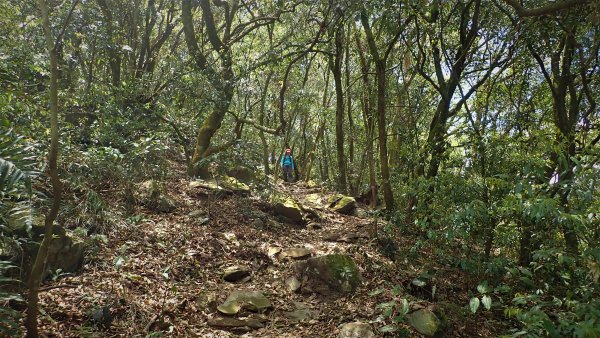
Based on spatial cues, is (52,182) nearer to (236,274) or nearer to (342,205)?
(236,274)

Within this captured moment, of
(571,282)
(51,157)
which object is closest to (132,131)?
(51,157)

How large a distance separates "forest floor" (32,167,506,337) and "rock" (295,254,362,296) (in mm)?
159

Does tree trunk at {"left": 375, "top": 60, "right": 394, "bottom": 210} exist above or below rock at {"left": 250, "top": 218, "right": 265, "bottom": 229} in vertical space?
above

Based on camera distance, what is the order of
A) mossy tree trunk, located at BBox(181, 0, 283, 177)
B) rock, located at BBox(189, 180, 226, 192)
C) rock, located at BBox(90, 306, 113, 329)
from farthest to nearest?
rock, located at BBox(189, 180, 226, 192)
mossy tree trunk, located at BBox(181, 0, 283, 177)
rock, located at BBox(90, 306, 113, 329)

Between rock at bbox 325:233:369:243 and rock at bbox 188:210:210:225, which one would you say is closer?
rock at bbox 188:210:210:225

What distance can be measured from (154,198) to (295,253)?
294cm

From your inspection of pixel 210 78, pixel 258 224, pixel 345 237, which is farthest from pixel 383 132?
pixel 210 78

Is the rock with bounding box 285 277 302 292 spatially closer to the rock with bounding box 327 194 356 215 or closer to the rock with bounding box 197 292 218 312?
the rock with bounding box 197 292 218 312

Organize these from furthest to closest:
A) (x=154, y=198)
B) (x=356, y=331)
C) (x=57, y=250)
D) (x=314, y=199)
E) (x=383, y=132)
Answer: (x=314, y=199), (x=383, y=132), (x=154, y=198), (x=57, y=250), (x=356, y=331)

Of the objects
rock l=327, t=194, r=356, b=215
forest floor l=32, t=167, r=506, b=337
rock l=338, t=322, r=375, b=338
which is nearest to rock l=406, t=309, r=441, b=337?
forest floor l=32, t=167, r=506, b=337

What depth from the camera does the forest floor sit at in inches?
183

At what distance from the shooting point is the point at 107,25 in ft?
26.7

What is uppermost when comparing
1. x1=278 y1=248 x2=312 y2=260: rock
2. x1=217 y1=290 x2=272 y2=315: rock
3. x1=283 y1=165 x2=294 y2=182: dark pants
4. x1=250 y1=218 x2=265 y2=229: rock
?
x1=283 y1=165 x2=294 y2=182: dark pants

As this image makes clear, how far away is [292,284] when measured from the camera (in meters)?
6.26
